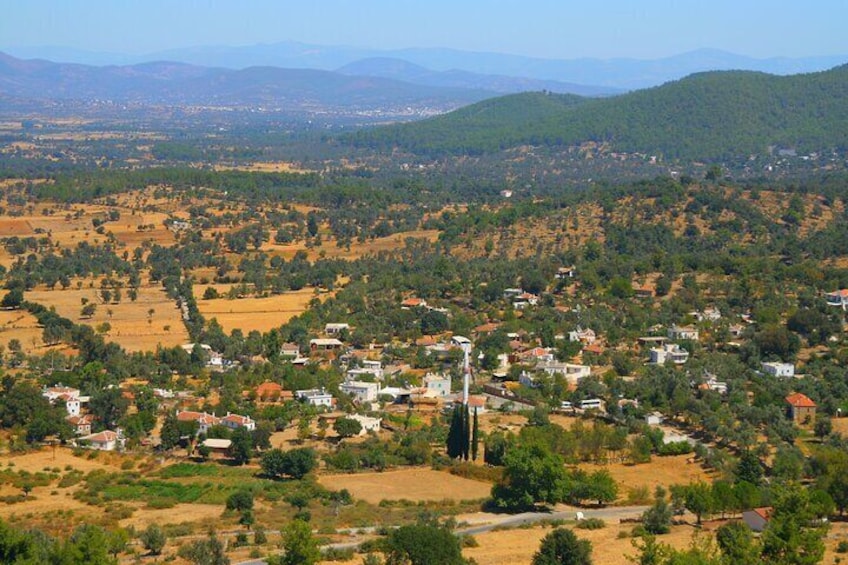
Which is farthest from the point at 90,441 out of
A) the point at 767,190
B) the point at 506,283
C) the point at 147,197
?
the point at 147,197

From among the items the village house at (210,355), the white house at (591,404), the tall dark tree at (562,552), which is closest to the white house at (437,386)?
the white house at (591,404)

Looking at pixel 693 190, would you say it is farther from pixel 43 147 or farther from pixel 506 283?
pixel 43 147

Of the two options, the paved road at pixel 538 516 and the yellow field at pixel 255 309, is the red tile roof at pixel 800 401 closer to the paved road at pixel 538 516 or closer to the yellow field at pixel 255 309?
the paved road at pixel 538 516

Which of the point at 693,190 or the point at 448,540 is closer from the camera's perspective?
the point at 448,540

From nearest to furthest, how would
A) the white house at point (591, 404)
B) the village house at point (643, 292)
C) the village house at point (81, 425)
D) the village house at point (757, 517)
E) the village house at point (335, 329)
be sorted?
the village house at point (757, 517), the village house at point (81, 425), the white house at point (591, 404), the village house at point (335, 329), the village house at point (643, 292)

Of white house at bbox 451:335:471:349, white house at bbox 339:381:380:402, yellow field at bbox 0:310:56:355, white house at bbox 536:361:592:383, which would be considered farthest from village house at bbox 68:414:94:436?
white house at bbox 536:361:592:383

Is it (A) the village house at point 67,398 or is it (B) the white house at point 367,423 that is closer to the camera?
(B) the white house at point 367,423
